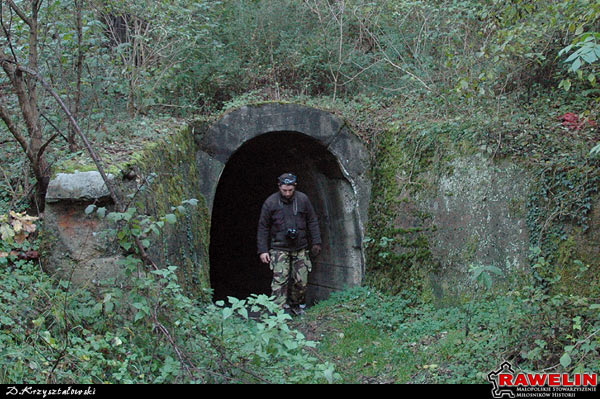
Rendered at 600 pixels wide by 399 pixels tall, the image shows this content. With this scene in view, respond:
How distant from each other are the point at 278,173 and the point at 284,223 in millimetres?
3136

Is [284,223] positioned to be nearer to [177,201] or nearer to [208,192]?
[208,192]

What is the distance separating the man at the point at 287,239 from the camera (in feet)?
27.5

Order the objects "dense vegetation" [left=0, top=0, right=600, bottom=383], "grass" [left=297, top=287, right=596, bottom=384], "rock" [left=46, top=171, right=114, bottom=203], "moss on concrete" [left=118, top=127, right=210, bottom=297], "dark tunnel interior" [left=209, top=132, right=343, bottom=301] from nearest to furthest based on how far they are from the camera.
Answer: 1. "dense vegetation" [left=0, top=0, right=600, bottom=383]
2. "grass" [left=297, top=287, right=596, bottom=384]
3. "rock" [left=46, top=171, right=114, bottom=203]
4. "moss on concrete" [left=118, top=127, right=210, bottom=297]
5. "dark tunnel interior" [left=209, top=132, right=343, bottom=301]

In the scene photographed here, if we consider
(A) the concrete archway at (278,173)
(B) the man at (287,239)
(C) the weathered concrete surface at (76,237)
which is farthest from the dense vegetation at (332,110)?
(B) the man at (287,239)

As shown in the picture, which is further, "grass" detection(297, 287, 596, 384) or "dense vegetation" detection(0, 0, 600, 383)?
"grass" detection(297, 287, 596, 384)

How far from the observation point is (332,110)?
917cm

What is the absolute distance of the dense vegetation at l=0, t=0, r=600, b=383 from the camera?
4332mm

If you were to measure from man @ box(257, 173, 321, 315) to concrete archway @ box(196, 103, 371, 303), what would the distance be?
923 millimetres

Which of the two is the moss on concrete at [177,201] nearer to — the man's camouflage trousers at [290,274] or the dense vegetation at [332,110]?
the dense vegetation at [332,110]

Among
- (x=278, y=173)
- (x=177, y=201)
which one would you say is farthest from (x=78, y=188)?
(x=278, y=173)

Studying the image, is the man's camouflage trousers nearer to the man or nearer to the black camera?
the man

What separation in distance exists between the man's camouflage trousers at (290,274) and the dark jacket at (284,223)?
122 mm

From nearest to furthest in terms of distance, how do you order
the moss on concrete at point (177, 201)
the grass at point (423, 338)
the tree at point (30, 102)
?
1. the grass at point (423, 338)
2. the tree at point (30, 102)
3. the moss on concrete at point (177, 201)

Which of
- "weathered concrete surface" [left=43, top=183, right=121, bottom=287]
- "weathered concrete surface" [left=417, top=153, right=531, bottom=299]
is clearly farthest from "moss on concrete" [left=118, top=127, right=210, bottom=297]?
"weathered concrete surface" [left=417, top=153, right=531, bottom=299]
